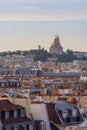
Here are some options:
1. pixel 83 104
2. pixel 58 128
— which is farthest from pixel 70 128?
pixel 83 104

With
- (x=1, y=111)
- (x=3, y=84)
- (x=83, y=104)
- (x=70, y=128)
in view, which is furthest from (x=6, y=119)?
(x=3, y=84)

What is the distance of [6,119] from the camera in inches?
1244

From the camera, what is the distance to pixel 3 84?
8344cm

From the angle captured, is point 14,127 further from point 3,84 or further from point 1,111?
point 3,84

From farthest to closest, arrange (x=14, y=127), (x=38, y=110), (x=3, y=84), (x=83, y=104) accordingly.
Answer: (x=3, y=84) < (x=83, y=104) < (x=38, y=110) < (x=14, y=127)

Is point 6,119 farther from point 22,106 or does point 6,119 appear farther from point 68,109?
point 68,109

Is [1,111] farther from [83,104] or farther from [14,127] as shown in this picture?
[83,104]

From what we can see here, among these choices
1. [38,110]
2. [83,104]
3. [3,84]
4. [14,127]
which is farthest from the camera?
[3,84]

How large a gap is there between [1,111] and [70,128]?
98.5 inches

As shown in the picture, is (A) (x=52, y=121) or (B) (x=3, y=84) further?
(B) (x=3, y=84)

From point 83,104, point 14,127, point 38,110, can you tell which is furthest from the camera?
point 83,104

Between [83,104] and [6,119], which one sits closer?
[6,119]

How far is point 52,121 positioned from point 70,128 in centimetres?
163

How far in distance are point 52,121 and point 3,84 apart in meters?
50.5
